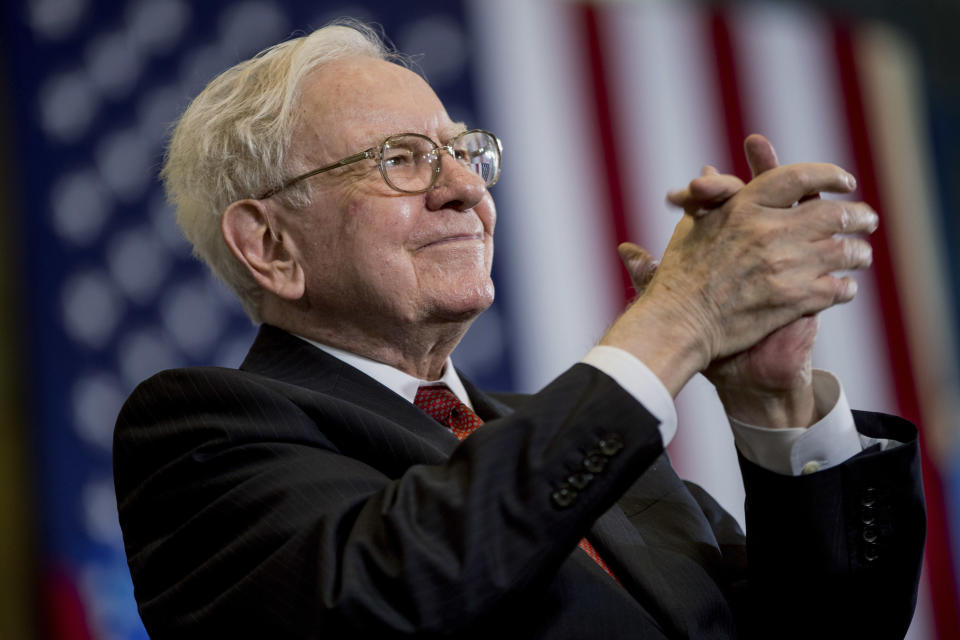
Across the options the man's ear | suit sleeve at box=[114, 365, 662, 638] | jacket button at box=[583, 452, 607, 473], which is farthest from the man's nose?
jacket button at box=[583, 452, 607, 473]

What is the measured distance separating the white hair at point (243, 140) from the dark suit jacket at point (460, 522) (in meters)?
0.24

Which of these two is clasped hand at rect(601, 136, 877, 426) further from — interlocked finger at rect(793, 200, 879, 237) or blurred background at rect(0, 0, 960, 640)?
blurred background at rect(0, 0, 960, 640)

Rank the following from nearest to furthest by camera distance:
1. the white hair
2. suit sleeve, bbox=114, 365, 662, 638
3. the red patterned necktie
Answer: suit sleeve, bbox=114, 365, 662, 638, the red patterned necktie, the white hair

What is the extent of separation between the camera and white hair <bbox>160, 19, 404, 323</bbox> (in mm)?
1780

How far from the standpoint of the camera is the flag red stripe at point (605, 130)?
3582 millimetres

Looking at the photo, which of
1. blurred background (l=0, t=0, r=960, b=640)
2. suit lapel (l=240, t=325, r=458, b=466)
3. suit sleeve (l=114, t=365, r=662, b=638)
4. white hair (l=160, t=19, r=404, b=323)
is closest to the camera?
suit sleeve (l=114, t=365, r=662, b=638)

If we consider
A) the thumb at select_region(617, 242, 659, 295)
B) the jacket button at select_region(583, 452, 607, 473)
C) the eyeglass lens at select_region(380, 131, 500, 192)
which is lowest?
the jacket button at select_region(583, 452, 607, 473)

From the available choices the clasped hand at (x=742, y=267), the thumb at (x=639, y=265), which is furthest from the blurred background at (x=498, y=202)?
the clasped hand at (x=742, y=267)

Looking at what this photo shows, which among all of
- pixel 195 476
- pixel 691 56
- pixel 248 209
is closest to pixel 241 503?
pixel 195 476

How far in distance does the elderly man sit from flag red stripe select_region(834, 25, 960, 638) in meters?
2.62

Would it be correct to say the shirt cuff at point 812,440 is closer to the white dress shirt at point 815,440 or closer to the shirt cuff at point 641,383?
the white dress shirt at point 815,440

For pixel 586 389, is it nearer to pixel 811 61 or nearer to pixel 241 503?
pixel 241 503

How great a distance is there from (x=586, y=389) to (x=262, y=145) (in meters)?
0.89

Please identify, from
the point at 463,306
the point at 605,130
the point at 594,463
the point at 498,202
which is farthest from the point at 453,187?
the point at 605,130
